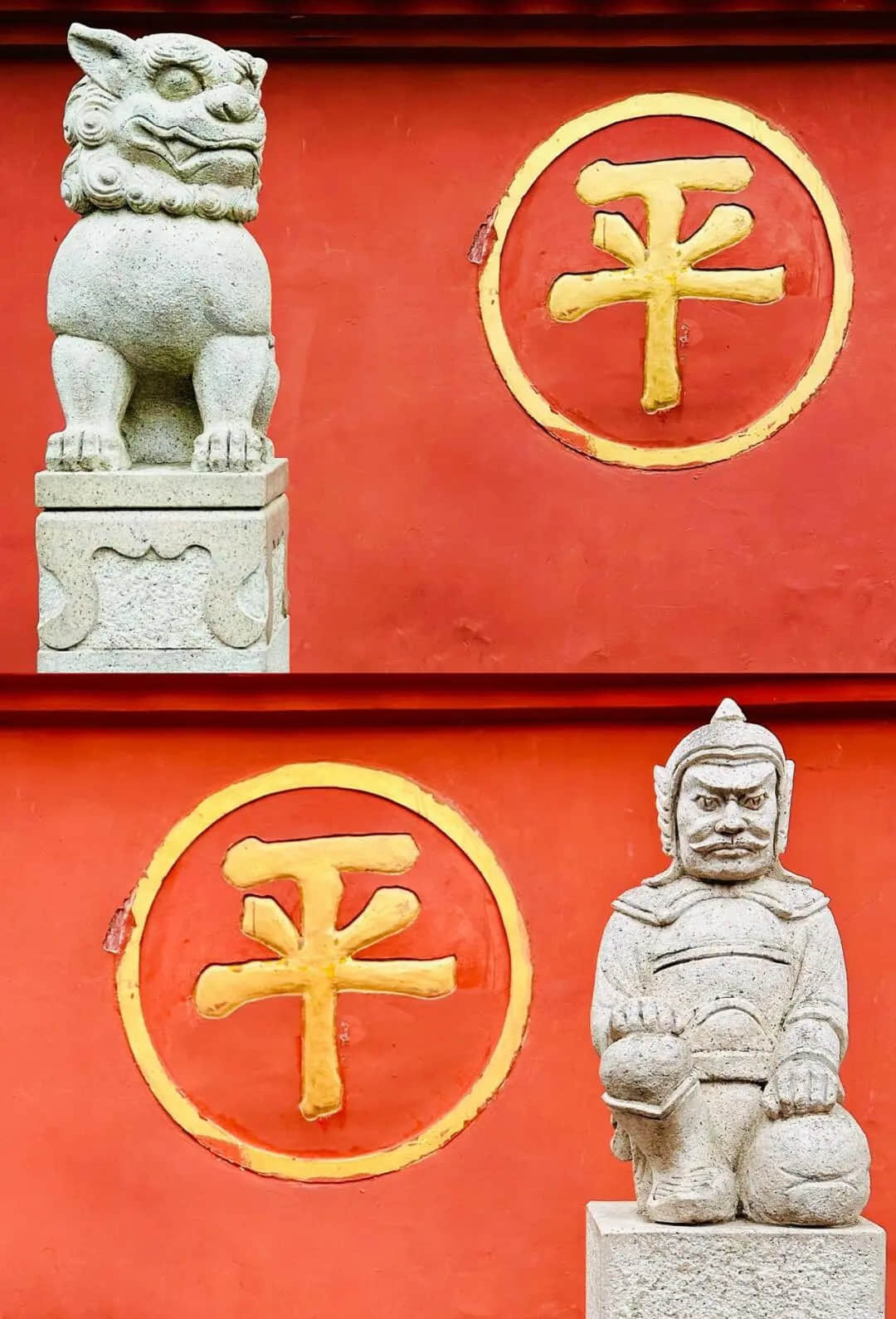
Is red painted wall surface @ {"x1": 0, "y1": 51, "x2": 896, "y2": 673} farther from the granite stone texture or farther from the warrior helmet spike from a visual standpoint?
the warrior helmet spike

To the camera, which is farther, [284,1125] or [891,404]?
[891,404]

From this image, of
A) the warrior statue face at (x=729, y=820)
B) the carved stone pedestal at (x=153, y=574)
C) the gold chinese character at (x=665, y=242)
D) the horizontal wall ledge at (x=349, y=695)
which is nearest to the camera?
the warrior statue face at (x=729, y=820)

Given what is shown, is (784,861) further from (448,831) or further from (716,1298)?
(716,1298)

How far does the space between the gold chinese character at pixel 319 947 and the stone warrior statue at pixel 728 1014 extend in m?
1.34

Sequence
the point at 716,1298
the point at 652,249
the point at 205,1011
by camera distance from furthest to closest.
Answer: the point at 652,249, the point at 205,1011, the point at 716,1298

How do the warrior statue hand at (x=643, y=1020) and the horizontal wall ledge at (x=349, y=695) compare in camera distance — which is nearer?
the warrior statue hand at (x=643, y=1020)

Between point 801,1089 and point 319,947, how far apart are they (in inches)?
76.3

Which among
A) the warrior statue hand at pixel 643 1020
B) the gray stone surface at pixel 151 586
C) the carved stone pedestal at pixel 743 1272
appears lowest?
A: the carved stone pedestal at pixel 743 1272

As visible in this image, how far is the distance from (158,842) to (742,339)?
9.65 feet

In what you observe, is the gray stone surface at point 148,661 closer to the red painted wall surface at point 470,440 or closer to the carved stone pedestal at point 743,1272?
the red painted wall surface at point 470,440

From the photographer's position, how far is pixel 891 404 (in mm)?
10562

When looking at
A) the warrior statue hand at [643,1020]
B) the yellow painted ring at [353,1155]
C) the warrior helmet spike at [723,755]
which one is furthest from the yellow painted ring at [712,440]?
the warrior statue hand at [643,1020]

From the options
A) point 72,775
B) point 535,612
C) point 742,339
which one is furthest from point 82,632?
point 742,339

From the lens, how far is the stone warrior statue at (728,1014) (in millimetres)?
7262
